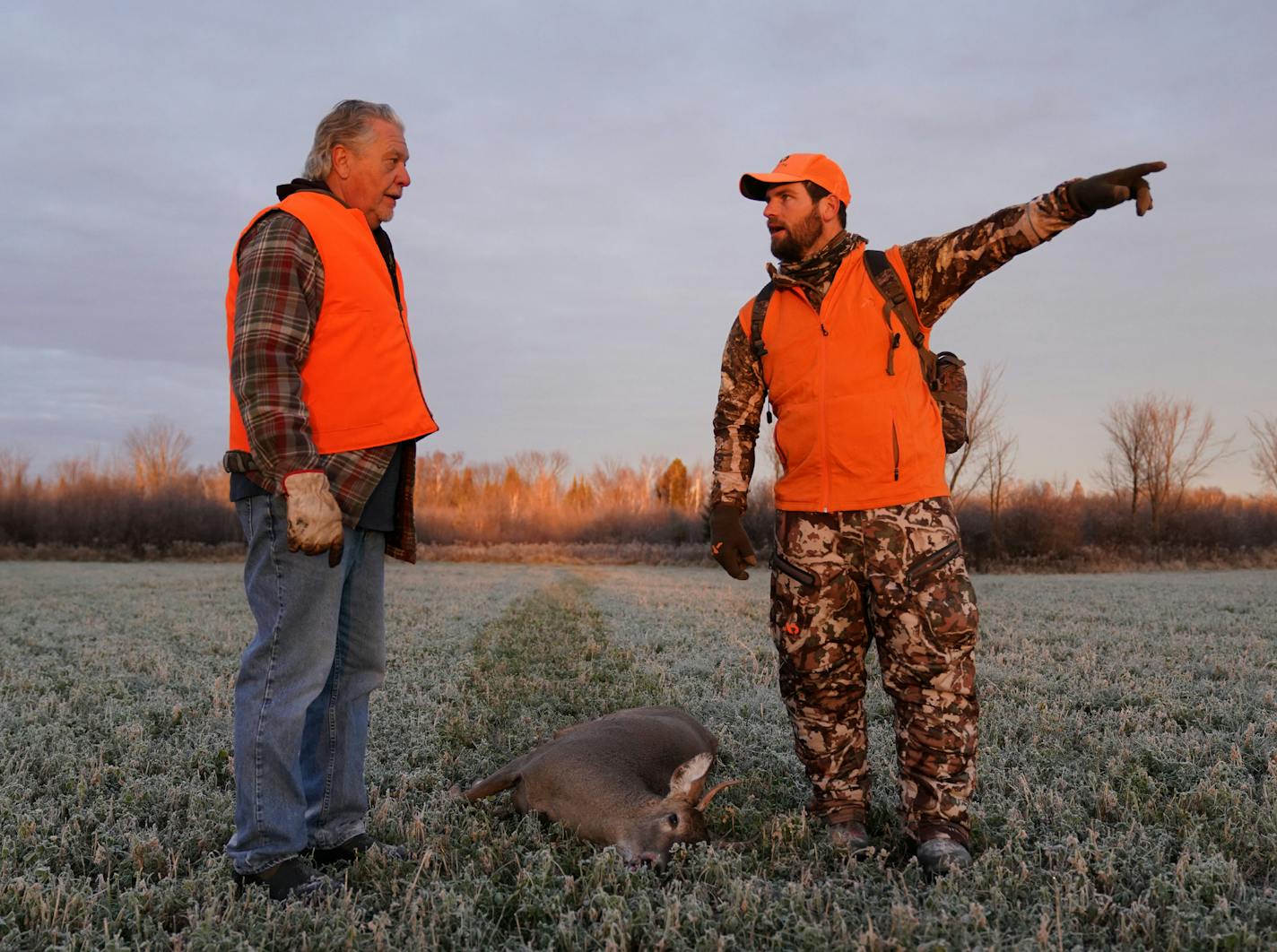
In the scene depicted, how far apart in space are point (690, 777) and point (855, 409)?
168 cm

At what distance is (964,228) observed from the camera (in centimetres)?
390

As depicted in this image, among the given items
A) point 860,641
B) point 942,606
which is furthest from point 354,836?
point 942,606

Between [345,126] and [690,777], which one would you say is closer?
[345,126]

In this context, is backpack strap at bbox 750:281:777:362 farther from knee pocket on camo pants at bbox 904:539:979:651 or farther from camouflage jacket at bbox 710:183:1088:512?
knee pocket on camo pants at bbox 904:539:979:651

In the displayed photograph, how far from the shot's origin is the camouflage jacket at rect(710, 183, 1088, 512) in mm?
3689

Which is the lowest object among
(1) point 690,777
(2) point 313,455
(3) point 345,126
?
(1) point 690,777

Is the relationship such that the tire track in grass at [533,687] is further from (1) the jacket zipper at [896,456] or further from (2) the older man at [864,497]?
(1) the jacket zipper at [896,456]

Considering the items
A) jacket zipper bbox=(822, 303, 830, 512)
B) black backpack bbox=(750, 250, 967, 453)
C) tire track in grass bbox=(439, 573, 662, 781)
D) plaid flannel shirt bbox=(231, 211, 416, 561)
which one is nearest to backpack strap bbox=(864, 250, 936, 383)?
black backpack bbox=(750, 250, 967, 453)

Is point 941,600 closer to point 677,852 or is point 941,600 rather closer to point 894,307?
point 894,307

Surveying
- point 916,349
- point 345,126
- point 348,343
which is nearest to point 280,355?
point 348,343

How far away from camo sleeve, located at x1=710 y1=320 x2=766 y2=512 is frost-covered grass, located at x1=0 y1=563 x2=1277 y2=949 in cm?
149

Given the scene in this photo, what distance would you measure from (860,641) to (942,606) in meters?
0.43

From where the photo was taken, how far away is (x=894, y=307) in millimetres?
3939

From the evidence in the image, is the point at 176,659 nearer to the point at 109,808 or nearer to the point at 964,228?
the point at 109,808
